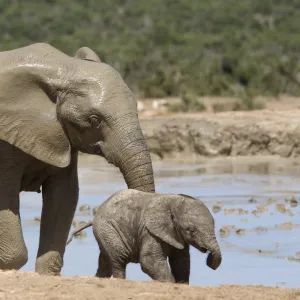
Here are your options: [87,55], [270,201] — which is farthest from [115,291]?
[270,201]

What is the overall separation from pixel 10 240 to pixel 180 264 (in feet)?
4.27

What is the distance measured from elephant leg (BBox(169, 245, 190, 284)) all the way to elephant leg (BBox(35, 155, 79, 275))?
1064 mm

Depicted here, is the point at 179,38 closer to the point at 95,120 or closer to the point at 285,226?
the point at 285,226

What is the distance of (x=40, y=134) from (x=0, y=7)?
55741mm

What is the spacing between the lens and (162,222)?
7.89 meters

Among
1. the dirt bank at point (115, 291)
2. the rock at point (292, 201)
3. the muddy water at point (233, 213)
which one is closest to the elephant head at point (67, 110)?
the dirt bank at point (115, 291)

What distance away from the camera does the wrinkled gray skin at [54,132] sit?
801cm

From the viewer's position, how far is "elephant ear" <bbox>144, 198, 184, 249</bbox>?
308 inches

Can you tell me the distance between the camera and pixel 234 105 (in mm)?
25078

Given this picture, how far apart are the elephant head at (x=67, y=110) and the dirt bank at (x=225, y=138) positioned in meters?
11.9

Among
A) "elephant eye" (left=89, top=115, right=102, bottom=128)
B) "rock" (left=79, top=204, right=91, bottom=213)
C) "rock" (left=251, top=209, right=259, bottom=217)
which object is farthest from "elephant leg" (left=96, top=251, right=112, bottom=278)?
"rock" (left=79, top=204, right=91, bottom=213)

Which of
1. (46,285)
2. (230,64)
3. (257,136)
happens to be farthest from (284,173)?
(230,64)

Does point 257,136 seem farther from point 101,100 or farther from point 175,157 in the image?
point 101,100

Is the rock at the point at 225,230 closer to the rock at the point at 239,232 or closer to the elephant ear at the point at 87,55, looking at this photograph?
the rock at the point at 239,232
